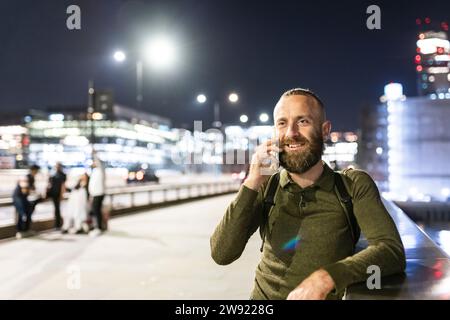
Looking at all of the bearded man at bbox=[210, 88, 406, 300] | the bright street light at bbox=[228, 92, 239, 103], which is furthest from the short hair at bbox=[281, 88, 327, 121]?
the bright street light at bbox=[228, 92, 239, 103]

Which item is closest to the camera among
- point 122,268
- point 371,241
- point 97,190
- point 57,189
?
point 371,241

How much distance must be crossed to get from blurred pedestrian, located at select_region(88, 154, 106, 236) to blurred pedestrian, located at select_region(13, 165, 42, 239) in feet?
4.74

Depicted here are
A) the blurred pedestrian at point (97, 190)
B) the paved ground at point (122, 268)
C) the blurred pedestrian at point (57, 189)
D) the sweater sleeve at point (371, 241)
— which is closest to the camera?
the sweater sleeve at point (371, 241)

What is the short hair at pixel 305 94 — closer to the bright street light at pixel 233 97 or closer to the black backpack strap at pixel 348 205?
the black backpack strap at pixel 348 205

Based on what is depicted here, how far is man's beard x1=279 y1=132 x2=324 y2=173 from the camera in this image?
2.48 metres

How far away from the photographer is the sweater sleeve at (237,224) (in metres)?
2.43

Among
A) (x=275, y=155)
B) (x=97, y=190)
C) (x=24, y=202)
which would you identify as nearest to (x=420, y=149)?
(x=97, y=190)

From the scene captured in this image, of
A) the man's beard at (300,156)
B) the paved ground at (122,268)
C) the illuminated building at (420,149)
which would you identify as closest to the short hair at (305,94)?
the man's beard at (300,156)

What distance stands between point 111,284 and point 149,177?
4335cm

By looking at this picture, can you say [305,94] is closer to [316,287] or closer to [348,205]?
[348,205]

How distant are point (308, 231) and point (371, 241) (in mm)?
276

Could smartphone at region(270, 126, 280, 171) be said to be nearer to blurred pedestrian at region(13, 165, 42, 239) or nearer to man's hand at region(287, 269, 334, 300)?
man's hand at region(287, 269, 334, 300)

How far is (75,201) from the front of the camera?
1420 centimetres

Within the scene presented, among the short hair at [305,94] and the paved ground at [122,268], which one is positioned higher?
the short hair at [305,94]
